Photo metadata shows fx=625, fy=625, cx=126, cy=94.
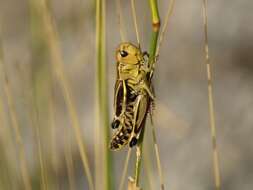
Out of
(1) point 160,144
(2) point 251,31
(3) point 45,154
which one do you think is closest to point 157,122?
(1) point 160,144

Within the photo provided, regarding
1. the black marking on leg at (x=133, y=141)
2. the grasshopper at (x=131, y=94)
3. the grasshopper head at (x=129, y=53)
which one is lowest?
the black marking on leg at (x=133, y=141)

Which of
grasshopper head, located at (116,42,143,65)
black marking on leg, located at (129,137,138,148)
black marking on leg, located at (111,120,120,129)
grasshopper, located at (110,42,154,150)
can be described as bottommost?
black marking on leg, located at (129,137,138,148)

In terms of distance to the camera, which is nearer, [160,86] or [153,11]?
[153,11]

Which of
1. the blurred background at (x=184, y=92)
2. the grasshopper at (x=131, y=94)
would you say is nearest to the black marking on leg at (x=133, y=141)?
the grasshopper at (x=131, y=94)

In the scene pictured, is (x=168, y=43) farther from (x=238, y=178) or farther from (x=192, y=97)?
(x=238, y=178)

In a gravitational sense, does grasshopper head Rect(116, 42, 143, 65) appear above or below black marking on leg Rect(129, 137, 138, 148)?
above

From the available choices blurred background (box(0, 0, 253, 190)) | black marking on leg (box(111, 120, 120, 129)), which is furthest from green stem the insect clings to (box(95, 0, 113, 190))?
blurred background (box(0, 0, 253, 190))

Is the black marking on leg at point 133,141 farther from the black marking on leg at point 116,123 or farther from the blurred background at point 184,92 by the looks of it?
the blurred background at point 184,92

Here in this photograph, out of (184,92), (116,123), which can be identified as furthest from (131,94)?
(184,92)

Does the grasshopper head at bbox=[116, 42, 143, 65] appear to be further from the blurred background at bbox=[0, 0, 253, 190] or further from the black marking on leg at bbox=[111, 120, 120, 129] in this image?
the blurred background at bbox=[0, 0, 253, 190]
